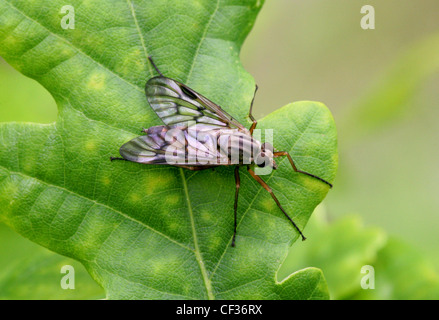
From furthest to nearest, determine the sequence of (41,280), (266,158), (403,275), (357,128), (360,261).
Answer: (357,128) < (403,275) < (360,261) < (41,280) < (266,158)

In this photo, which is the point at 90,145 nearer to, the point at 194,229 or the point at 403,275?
the point at 194,229

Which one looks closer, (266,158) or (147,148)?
(147,148)

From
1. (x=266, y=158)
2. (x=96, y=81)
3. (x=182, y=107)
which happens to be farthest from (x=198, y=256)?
(x=96, y=81)

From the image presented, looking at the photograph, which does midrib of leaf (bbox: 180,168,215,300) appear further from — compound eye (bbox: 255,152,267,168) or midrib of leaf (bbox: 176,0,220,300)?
compound eye (bbox: 255,152,267,168)

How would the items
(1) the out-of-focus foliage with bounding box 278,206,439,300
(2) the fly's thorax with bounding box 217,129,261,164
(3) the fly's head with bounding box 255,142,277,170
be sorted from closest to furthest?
(3) the fly's head with bounding box 255,142,277,170, (2) the fly's thorax with bounding box 217,129,261,164, (1) the out-of-focus foliage with bounding box 278,206,439,300

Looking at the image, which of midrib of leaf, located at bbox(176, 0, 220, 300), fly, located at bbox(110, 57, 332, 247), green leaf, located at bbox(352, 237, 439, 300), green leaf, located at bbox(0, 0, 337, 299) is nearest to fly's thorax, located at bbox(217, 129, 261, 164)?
fly, located at bbox(110, 57, 332, 247)
